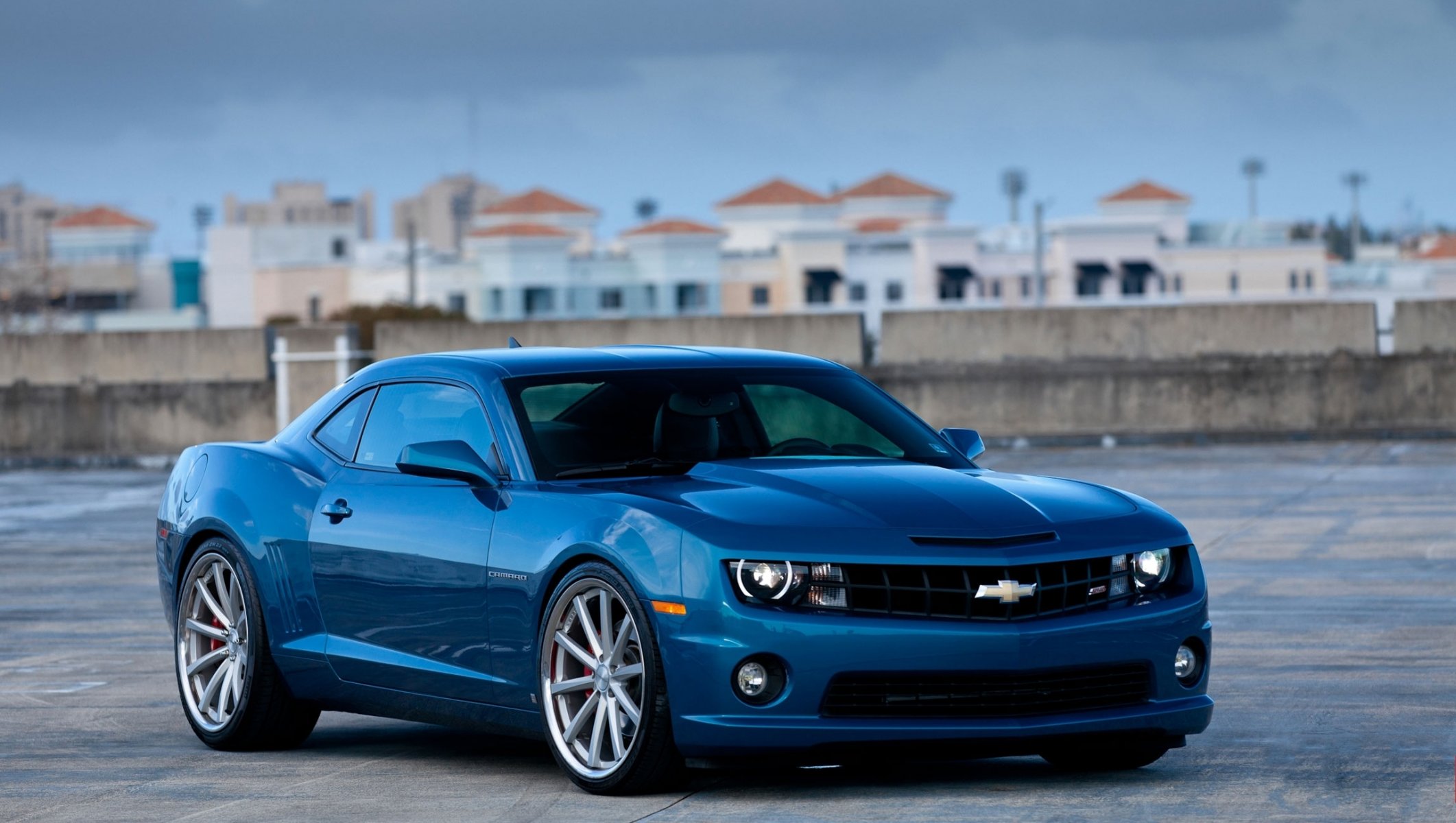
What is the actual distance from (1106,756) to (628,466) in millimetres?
1697

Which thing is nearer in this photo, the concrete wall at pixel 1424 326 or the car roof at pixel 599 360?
the car roof at pixel 599 360

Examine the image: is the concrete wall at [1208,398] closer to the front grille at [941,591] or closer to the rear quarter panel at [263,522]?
the rear quarter panel at [263,522]

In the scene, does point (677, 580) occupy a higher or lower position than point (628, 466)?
lower

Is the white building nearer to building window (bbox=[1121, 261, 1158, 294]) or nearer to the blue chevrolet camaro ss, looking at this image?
building window (bbox=[1121, 261, 1158, 294])

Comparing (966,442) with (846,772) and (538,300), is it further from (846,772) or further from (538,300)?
(538,300)

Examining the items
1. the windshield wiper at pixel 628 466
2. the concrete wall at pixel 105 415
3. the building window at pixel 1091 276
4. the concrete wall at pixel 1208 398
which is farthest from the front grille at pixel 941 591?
the building window at pixel 1091 276

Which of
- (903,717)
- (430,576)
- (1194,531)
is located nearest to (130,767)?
(430,576)

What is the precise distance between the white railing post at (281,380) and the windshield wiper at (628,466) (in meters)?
19.0

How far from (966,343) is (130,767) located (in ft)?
61.7

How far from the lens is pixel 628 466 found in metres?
7.29

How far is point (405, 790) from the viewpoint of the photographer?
6992 millimetres

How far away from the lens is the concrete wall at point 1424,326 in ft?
80.9

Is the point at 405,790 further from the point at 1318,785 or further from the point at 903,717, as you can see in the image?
the point at 1318,785

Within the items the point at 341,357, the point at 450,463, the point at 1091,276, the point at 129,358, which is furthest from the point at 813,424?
the point at 1091,276
